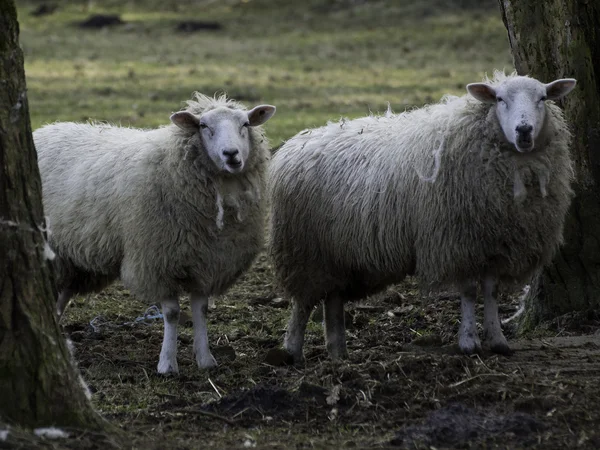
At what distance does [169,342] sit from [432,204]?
1.99 m

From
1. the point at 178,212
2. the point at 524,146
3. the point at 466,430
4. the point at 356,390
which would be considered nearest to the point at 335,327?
the point at 178,212

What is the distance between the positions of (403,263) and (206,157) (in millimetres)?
1538

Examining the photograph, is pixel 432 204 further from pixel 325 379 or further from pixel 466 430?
pixel 466 430

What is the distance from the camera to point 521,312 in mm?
8211

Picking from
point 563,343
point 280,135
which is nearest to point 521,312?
point 563,343

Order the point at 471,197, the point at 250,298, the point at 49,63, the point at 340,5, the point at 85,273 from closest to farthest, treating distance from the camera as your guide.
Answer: the point at 471,197, the point at 85,273, the point at 250,298, the point at 49,63, the point at 340,5

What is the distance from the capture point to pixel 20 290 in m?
4.92

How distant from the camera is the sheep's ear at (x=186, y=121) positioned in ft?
23.8

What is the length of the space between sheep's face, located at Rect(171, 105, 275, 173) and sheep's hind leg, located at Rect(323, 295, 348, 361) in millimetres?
1221

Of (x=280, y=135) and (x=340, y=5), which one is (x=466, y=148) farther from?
(x=340, y=5)

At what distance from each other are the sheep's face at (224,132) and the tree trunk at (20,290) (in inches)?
85.6

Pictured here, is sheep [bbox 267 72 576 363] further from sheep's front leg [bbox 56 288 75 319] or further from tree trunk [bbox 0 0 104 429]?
tree trunk [bbox 0 0 104 429]

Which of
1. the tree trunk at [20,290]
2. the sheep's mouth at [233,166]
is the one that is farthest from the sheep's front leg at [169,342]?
the tree trunk at [20,290]

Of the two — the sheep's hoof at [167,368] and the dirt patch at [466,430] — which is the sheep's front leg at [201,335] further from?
the dirt patch at [466,430]
